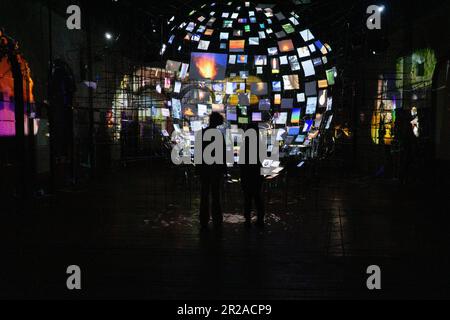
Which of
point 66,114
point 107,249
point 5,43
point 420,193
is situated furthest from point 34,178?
point 420,193

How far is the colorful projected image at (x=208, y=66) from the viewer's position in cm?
1103

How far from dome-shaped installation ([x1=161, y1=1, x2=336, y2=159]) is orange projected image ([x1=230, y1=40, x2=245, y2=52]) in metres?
0.03

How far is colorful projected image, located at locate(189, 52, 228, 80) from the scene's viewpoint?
1103cm

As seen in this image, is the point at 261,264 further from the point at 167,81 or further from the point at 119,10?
the point at 119,10

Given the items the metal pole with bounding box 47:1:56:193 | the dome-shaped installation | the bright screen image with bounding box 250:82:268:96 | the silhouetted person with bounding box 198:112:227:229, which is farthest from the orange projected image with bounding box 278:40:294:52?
the silhouetted person with bounding box 198:112:227:229

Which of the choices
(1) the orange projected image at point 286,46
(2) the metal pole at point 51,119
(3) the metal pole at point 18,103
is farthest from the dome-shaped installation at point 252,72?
(3) the metal pole at point 18,103

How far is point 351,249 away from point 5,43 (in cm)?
703

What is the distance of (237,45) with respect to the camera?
11750 mm

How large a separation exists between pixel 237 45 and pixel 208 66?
3.72 ft

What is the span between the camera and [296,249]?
5.30 m

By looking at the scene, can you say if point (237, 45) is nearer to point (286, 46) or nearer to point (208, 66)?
point (208, 66)

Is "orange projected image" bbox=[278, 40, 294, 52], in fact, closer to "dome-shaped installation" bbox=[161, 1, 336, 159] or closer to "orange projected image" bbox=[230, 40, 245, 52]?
"dome-shaped installation" bbox=[161, 1, 336, 159]

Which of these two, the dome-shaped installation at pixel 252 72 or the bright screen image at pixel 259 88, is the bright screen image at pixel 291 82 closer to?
the dome-shaped installation at pixel 252 72

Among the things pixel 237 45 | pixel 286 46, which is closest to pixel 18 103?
pixel 237 45
